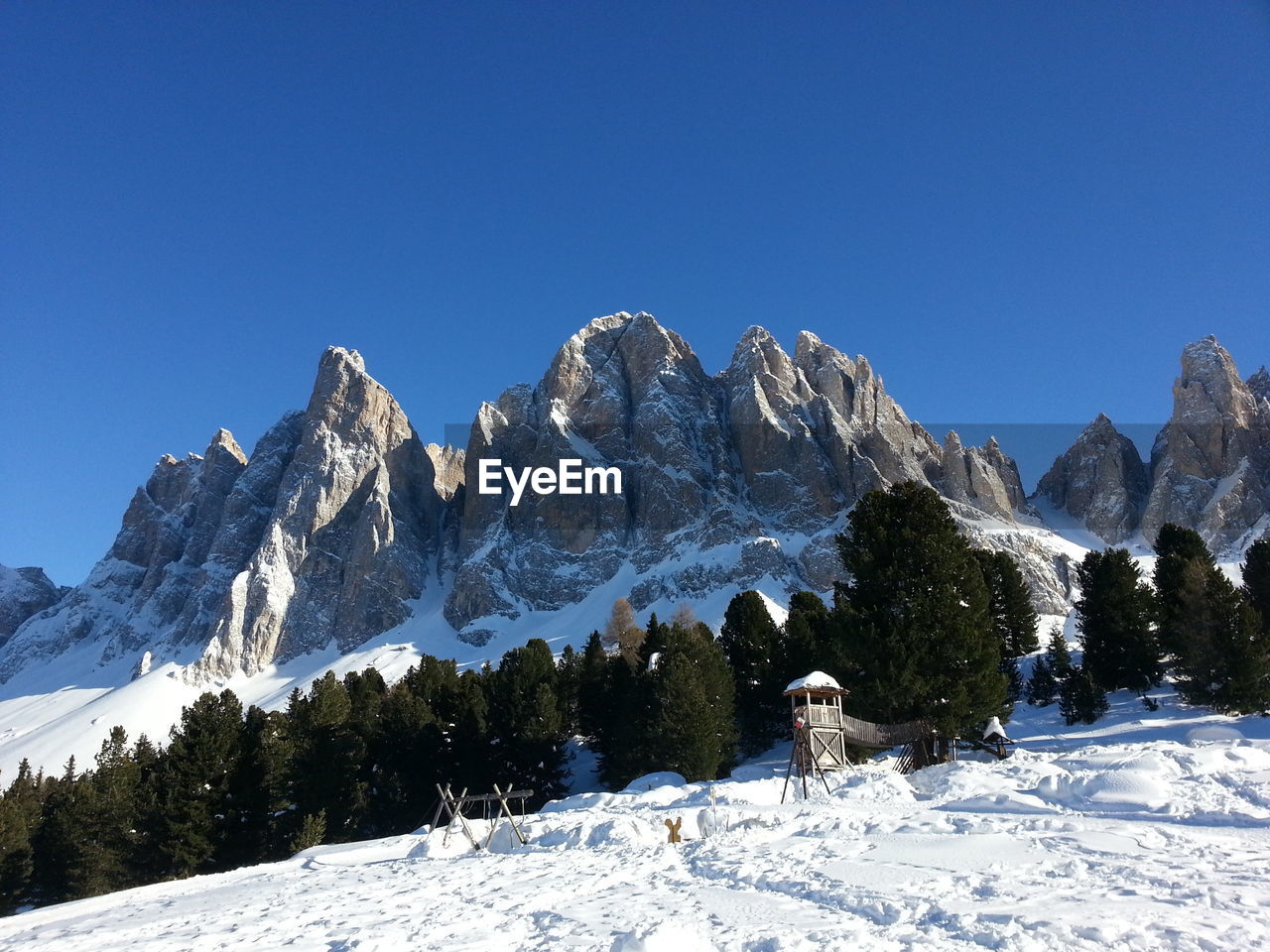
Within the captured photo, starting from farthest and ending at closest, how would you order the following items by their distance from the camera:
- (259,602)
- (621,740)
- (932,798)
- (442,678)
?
(259,602) < (442,678) < (621,740) < (932,798)

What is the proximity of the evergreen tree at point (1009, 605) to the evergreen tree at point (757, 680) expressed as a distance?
539 inches

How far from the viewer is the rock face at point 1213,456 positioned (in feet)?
440

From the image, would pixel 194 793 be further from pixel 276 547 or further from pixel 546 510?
pixel 276 547

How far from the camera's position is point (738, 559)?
139 m

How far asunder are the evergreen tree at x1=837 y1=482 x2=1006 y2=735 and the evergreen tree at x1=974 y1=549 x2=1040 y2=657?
21067 millimetres

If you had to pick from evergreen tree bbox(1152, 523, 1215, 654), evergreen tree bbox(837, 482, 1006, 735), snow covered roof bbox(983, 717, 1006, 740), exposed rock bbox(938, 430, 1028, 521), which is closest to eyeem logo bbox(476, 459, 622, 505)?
exposed rock bbox(938, 430, 1028, 521)

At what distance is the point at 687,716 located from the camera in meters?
39.1

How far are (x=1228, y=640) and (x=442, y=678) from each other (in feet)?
136

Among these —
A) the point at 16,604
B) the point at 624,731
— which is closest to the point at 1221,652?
the point at 624,731

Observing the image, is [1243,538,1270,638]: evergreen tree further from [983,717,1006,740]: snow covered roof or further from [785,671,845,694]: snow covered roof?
[785,671,845,694]: snow covered roof

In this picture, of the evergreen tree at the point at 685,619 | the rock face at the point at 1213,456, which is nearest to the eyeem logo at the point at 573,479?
the evergreen tree at the point at 685,619

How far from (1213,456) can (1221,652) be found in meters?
137

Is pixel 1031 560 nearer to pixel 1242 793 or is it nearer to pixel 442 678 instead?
pixel 442 678

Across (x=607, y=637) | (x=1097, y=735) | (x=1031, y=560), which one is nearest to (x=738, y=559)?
(x=607, y=637)
